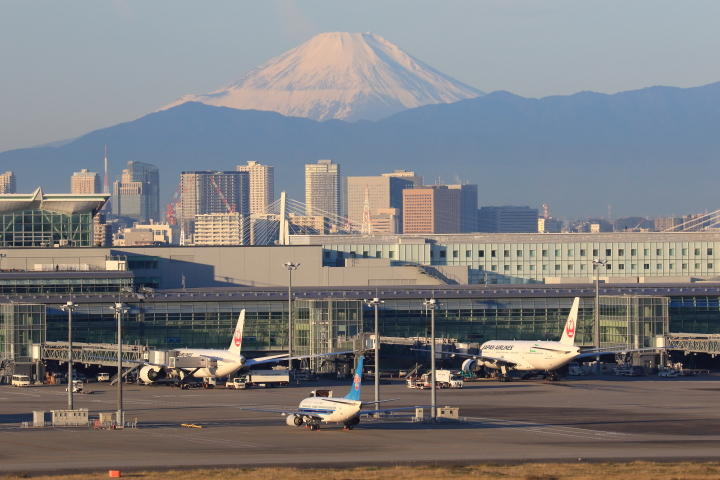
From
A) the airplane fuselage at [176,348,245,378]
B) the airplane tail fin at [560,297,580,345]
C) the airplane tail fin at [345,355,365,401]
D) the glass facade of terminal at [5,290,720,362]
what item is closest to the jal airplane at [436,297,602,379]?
the airplane tail fin at [560,297,580,345]

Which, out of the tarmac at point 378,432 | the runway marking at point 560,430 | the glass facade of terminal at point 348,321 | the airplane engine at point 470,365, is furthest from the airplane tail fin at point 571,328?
the runway marking at point 560,430

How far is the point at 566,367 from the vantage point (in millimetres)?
171875

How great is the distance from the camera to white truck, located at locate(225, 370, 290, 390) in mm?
155250

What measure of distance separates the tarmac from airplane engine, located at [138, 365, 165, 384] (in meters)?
10.7

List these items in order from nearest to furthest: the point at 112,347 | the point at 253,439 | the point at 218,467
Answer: the point at 218,467
the point at 253,439
the point at 112,347

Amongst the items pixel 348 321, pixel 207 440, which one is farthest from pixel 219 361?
pixel 207 440

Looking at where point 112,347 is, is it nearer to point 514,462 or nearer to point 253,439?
point 253,439

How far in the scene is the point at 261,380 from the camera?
513ft

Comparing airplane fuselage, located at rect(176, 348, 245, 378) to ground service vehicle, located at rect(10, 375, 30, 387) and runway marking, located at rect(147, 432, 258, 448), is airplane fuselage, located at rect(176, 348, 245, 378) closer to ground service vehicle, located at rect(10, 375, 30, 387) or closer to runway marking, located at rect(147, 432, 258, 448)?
ground service vehicle, located at rect(10, 375, 30, 387)

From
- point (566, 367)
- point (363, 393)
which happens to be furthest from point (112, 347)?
point (566, 367)

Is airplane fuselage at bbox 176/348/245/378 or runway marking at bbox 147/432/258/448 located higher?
airplane fuselage at bbox 176/348/245/378

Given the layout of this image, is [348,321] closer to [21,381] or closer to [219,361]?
[219,361]

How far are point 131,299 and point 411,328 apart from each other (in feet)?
115

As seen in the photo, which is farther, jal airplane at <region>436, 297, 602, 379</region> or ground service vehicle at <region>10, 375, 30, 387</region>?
ground service vehicle at <region>10, 375, 30, 387</region>
